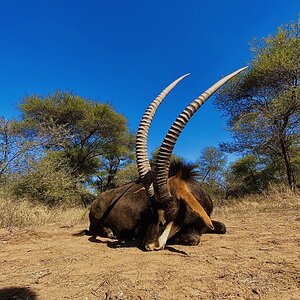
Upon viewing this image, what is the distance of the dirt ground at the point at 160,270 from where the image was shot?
7.17 ft

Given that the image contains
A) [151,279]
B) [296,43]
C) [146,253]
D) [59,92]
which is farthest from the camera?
[59,92]

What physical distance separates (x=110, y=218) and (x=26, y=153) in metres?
5.94

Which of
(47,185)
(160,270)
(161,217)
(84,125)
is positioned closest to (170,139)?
(161,217)

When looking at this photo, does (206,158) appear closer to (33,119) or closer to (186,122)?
(33,119)

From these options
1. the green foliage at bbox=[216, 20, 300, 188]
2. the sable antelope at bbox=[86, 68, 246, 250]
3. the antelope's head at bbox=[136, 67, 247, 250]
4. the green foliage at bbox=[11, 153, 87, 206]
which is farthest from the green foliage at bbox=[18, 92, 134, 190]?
the antelope's head at bbox=[136, 67, 247, 250]

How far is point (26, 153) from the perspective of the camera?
969cm

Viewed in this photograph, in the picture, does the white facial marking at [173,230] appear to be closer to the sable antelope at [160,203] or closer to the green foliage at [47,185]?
the sable antelope at [160,203]

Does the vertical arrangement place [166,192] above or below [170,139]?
below

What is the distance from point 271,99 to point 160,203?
40.7ft

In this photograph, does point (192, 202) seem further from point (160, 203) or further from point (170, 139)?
point (170, 139)

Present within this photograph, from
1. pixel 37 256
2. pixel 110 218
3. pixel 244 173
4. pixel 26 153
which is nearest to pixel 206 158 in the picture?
pixel 244 173

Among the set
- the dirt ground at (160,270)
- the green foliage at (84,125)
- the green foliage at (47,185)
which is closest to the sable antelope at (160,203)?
the dirt ground at (160,270)

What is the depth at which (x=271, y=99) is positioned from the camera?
14086 millimetres

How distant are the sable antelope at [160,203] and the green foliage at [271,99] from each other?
9.00 metres
